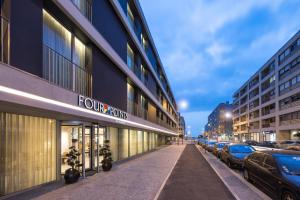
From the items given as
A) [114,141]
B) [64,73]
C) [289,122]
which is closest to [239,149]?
[114,141]

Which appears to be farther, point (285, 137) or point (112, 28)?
point (285, 137)

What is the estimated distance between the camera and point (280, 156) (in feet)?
30.9

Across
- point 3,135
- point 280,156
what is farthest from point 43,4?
point 280,156

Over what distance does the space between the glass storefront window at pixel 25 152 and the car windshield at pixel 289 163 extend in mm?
8545

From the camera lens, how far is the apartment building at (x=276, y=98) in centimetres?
5056

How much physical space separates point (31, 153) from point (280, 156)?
8782 millimetres

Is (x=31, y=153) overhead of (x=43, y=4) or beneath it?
beneath

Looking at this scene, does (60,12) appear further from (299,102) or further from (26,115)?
(299,102)

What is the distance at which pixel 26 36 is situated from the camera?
8695 mm

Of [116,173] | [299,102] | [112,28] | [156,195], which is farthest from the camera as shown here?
[299,102]

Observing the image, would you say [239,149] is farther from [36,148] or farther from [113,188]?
[36,148]

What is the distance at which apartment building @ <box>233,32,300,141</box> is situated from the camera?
50.6 metres

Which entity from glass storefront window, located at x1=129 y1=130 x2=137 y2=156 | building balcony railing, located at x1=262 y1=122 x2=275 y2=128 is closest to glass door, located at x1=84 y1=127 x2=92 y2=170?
glass storefront window, located at x1=129 y1=130 x2=137 y2=156

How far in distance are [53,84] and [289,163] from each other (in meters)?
8.27
